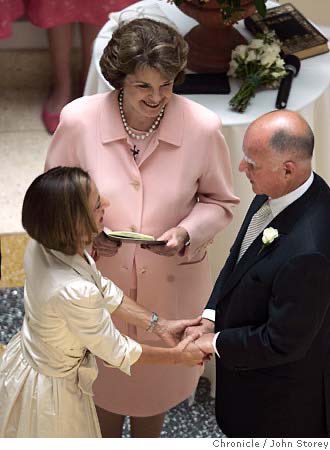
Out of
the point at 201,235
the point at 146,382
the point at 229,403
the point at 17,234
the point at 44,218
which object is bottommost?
the point at 17,234

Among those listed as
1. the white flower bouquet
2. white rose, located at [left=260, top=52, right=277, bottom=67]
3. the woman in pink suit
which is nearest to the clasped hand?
the woman in pink suit

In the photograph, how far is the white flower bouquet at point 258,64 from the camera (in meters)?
3.07

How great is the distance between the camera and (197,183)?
2.54 m

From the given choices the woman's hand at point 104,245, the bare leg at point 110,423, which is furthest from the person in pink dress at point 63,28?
the woman's hand at point 104,245

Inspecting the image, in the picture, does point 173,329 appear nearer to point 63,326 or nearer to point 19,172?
point 63,326

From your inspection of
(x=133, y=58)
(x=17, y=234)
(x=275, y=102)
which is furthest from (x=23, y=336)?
(x=17, y=234)

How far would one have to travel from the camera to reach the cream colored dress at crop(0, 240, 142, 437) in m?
2.06

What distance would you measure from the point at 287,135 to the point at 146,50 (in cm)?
51

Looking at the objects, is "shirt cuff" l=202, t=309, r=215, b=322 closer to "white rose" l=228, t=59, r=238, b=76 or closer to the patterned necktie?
the patterned necktie

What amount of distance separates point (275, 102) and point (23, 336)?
1.34m

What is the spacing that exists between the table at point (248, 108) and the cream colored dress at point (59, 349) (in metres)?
0.82

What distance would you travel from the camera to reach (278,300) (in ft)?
6.72

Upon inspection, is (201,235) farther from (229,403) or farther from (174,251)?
(229,403)

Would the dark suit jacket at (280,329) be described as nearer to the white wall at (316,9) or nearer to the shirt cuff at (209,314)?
the shirt cuff at (209,314)
